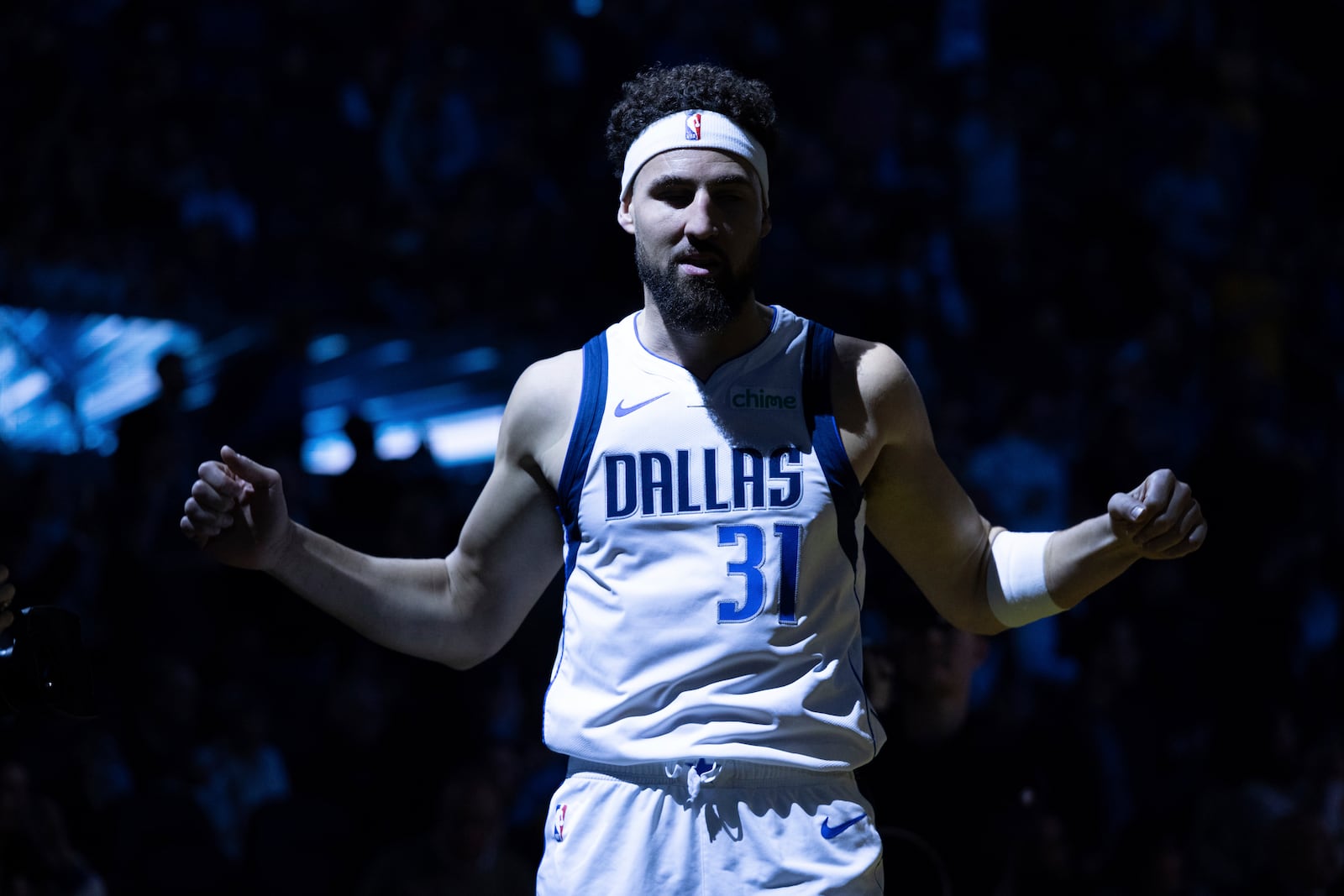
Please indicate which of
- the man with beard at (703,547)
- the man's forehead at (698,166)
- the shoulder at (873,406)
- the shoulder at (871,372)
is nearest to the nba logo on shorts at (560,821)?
the man with beard at (703,547)

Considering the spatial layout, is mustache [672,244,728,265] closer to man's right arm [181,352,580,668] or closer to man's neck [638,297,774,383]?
man's neck [638,297,774,383]

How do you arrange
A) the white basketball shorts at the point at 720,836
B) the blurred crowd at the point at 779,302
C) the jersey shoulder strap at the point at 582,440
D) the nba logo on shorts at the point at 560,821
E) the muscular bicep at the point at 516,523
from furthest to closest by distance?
the blurred crowd at the point at 779,302 → the muscular bicep at the point at 516,523 → the jersey shoulder strap at the point at 582,440 → the nba logo on shorts at the point at 560,821 → the white basketball shorts at the point at 720,836

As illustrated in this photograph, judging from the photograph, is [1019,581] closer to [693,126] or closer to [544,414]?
[544,414]

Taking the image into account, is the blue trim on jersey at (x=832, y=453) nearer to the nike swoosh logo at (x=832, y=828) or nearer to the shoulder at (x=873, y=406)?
the shoulder at (x=873, y=406)

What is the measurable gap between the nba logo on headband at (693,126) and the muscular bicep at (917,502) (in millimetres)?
533

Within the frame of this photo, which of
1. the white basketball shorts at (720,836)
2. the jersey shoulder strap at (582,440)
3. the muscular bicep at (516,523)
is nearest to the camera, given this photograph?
the white basketball shorts at (720,836)

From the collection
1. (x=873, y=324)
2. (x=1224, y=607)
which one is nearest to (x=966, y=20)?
(x=873, y=324)

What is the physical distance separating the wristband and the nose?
2.66 ft

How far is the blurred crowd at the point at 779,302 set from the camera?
5.79 m

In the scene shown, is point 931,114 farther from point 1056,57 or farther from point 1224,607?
point 1224,607

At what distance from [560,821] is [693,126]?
4.34 ft

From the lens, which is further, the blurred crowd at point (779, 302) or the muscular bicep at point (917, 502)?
the blurred crowd at point (779, 302)

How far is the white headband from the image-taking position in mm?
3023

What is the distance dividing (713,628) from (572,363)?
0.66 metres
